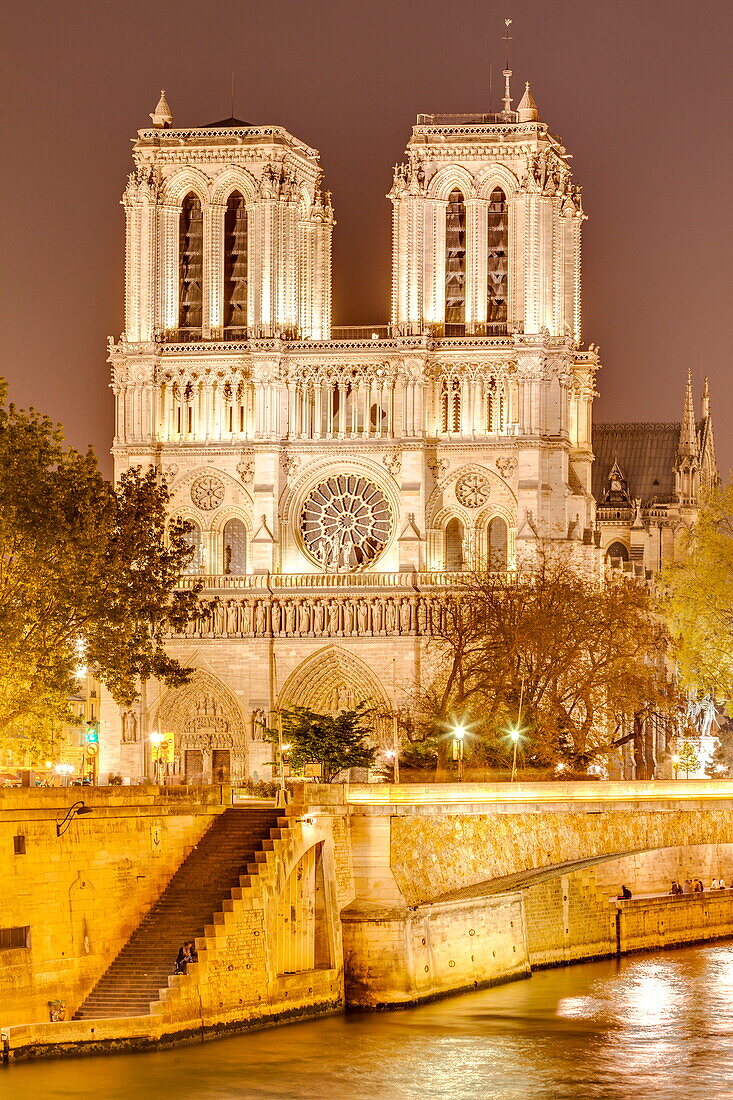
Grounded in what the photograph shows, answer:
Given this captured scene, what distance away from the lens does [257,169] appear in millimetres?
88000

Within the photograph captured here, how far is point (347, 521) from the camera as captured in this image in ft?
283

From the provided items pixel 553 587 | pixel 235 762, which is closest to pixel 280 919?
pixel 553 587

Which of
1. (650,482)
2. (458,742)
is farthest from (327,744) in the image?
(650,482)

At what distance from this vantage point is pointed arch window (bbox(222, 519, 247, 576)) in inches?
3430

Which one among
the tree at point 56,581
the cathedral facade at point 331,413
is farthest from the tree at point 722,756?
the tree at point 56,581

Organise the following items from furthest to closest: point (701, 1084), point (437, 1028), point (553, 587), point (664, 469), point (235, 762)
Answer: point (664, 469)
point (235, 762)
point (553, 587)
point (437, 1028)
point (701, 1084)

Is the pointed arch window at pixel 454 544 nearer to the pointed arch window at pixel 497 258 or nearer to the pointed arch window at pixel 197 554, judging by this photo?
the pointed arch window at pixel 497 258

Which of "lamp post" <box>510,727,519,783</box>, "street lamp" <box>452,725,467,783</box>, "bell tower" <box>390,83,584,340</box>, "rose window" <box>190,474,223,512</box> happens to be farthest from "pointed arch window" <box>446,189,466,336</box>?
"lamp post" <box>510,727,519,783</box>

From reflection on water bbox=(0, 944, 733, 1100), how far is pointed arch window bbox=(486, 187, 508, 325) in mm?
40878

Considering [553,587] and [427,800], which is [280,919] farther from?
[553,587]

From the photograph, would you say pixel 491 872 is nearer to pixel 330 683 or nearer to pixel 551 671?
pixel 551 671

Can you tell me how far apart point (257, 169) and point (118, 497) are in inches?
1397

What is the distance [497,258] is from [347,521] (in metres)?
11.7

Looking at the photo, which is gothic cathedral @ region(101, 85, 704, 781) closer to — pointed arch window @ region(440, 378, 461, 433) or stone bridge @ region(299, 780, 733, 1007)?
pointed arch window @ region(440, 378, 461, 433)
